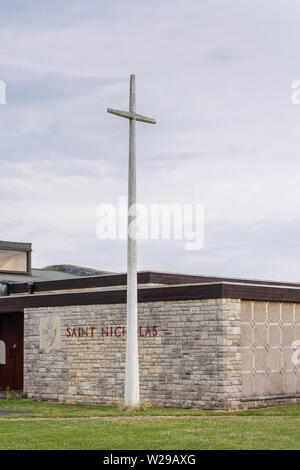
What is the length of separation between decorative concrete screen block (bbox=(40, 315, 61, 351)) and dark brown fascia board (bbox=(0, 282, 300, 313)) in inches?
20.3

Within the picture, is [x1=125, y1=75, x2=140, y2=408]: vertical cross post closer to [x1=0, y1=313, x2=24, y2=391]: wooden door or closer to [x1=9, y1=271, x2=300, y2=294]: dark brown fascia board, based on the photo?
[x1=9, y1=271, x2=300, y2=294]: dark brown fascia board

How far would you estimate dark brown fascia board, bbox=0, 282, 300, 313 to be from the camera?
77.5ft

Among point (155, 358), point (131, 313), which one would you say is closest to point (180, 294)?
point (155, 358)

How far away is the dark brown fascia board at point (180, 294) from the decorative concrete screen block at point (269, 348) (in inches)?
12.6

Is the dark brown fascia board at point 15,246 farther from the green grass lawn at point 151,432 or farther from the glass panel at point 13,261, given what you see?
the green grass lawn at point 151,432

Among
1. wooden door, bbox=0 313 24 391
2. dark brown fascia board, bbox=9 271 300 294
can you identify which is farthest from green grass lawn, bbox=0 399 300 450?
wooden door, bbox=0 313 24 391

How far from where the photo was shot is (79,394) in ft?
88.8

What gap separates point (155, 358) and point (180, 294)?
7.25 ft

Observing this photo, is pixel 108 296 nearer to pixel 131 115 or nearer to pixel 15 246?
pixel 131 115
